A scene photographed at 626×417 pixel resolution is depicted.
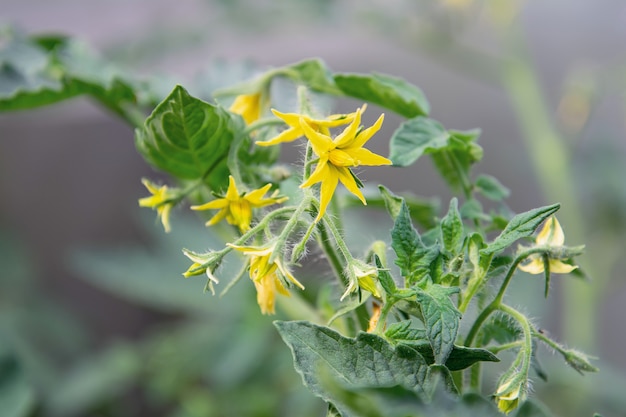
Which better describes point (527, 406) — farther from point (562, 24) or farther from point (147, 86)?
point (562, 24)

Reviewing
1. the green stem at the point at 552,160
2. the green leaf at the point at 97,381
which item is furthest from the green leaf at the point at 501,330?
the green leaf at the point at 97,381

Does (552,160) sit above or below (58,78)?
below

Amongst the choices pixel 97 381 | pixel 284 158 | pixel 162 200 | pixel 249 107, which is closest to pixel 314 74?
pixel 249 107

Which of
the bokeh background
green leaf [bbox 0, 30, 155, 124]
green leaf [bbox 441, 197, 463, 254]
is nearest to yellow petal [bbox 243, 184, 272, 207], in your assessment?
green leaf [bbox 441, 197, 463, 254]

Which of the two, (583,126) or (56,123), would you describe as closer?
(583,126)

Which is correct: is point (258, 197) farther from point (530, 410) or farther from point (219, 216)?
point (530, 410)

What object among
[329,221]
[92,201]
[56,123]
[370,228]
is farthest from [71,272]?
[329,221]
